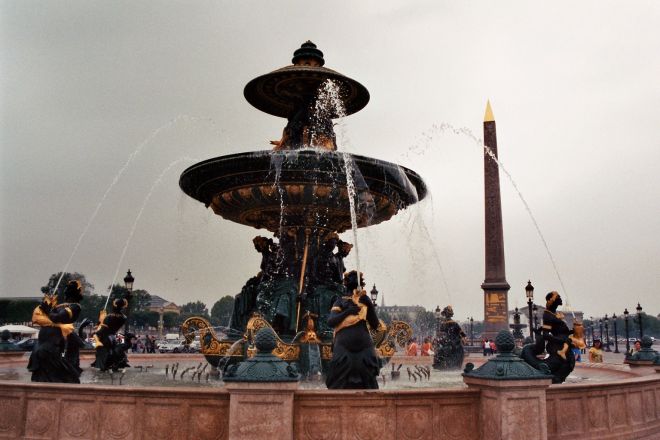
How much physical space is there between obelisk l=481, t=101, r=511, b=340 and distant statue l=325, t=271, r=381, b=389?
4022 centimetres

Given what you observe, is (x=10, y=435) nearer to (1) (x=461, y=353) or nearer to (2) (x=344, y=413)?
(2) (x=344, y=413)

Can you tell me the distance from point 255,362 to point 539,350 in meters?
5.00

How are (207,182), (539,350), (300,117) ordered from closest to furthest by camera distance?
1. (539,350)
2. (207,182)
3. (300,117)

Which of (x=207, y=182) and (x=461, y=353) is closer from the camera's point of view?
(x=207, y=182)

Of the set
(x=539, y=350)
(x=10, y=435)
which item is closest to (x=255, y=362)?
(x=10, y=435)

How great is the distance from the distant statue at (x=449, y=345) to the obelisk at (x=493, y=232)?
3294 centimetres

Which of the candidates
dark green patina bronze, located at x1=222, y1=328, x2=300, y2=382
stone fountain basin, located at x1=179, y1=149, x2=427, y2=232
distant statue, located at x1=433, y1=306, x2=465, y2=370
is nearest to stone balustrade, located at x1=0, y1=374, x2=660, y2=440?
dark green patina bronze, located at x1=222, y1=328, x2=300, y2=382

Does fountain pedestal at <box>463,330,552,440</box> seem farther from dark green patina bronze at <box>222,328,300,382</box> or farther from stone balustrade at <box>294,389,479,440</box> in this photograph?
dark green patina bronze at <box>222,328,300,382</box>

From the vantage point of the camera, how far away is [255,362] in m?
5.79

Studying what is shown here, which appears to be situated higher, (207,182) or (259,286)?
(207,182)

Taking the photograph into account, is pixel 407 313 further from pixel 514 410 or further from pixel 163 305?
pixel 514 410

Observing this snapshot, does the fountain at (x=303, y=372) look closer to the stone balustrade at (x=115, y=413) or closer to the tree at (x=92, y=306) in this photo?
the stone balustrade at (x=115, y=413)

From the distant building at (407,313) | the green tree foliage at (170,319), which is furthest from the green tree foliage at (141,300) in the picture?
the distant building at (407,313)

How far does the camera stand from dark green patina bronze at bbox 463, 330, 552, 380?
19.7ft
